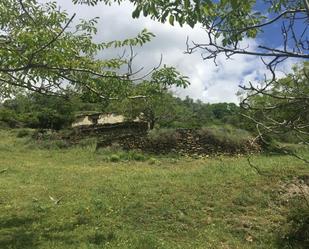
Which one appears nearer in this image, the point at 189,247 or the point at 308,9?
the point at 308,9

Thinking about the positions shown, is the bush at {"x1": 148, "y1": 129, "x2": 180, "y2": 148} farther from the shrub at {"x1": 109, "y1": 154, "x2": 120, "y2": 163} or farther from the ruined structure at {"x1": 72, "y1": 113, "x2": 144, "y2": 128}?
the ruined structure at {"x1": 72, "y1": 113, "x2": 144, "y2": 128}

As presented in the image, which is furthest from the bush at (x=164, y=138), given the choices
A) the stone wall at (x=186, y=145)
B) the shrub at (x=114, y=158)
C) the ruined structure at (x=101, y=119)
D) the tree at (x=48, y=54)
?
the tree at (x=48, y=54)

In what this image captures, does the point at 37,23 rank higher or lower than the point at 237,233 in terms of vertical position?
higher

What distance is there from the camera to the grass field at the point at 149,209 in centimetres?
734

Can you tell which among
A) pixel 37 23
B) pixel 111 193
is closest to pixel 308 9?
pixel 37 23

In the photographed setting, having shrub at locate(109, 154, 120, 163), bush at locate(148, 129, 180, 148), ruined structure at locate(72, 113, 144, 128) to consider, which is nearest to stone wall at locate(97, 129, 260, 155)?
bush at locate(148, 129, 180, 148)

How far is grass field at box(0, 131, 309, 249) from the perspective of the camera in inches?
289

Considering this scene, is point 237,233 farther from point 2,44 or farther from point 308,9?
point 308,9

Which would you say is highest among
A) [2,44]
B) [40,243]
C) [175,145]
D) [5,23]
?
[5,23]

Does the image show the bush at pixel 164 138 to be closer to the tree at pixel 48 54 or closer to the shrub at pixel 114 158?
the shrub at pixel 114 158

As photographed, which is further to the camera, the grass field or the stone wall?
the stone wall

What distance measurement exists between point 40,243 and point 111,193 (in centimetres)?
314

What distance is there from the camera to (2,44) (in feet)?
17.5

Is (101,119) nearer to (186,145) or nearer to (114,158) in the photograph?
(186,145)
